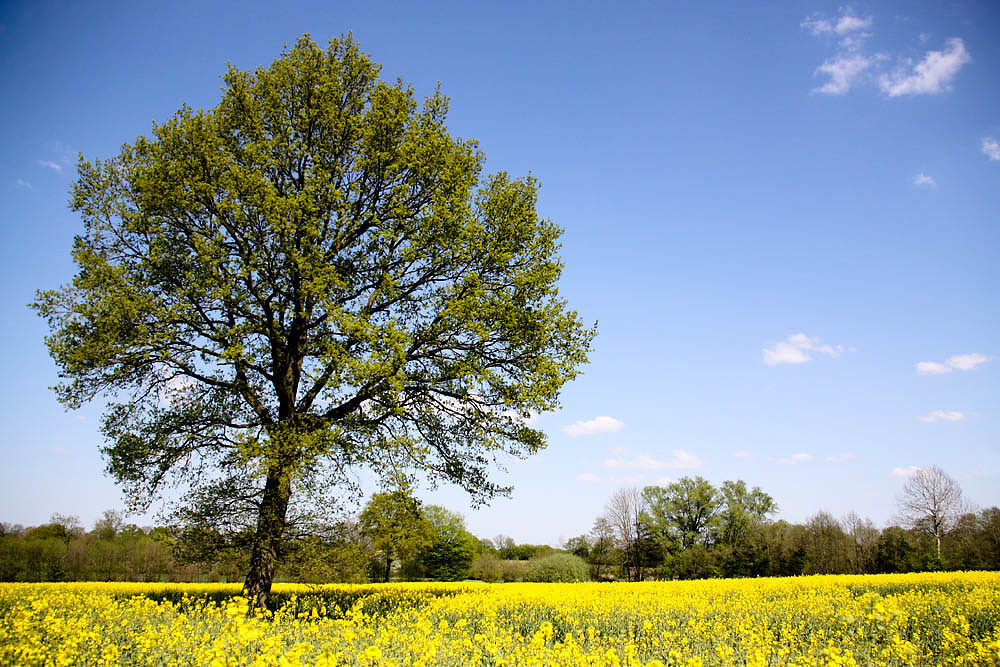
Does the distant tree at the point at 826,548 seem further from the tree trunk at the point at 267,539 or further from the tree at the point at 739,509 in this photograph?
the tree trunk at the point at 267,539

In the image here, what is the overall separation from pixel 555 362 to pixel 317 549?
6.71m

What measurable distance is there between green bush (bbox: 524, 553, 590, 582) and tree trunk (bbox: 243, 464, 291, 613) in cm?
3058

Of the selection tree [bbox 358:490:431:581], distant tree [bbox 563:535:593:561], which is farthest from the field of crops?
distant tree [bbox 563:535:593:561]

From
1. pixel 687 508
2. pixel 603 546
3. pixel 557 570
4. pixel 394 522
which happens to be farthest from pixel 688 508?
pixel 394 522

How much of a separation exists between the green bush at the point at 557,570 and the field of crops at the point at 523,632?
90.0ft

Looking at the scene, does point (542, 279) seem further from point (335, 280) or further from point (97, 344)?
point (97, 344)

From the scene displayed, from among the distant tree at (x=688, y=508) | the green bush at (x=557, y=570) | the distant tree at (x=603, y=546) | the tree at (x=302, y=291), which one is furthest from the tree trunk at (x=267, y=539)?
the distant tree at (x=688, y=508)

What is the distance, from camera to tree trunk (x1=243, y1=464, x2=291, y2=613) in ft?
37.8

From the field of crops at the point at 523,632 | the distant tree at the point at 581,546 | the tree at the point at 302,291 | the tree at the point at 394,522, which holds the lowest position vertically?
the distant tree at the point at 581,546

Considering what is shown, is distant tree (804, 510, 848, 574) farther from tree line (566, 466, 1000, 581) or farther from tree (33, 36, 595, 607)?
tree (33, 36, 595, 607)

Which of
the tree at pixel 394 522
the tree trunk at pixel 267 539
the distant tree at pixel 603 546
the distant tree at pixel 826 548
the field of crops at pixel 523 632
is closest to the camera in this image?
the field of crops at pixel 523 632

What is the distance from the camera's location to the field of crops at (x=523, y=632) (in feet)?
19.2

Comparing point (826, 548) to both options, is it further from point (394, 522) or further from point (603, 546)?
point (394, 522)

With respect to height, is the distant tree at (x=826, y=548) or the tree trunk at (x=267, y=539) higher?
the tree trunk at (x=267, y=539)
